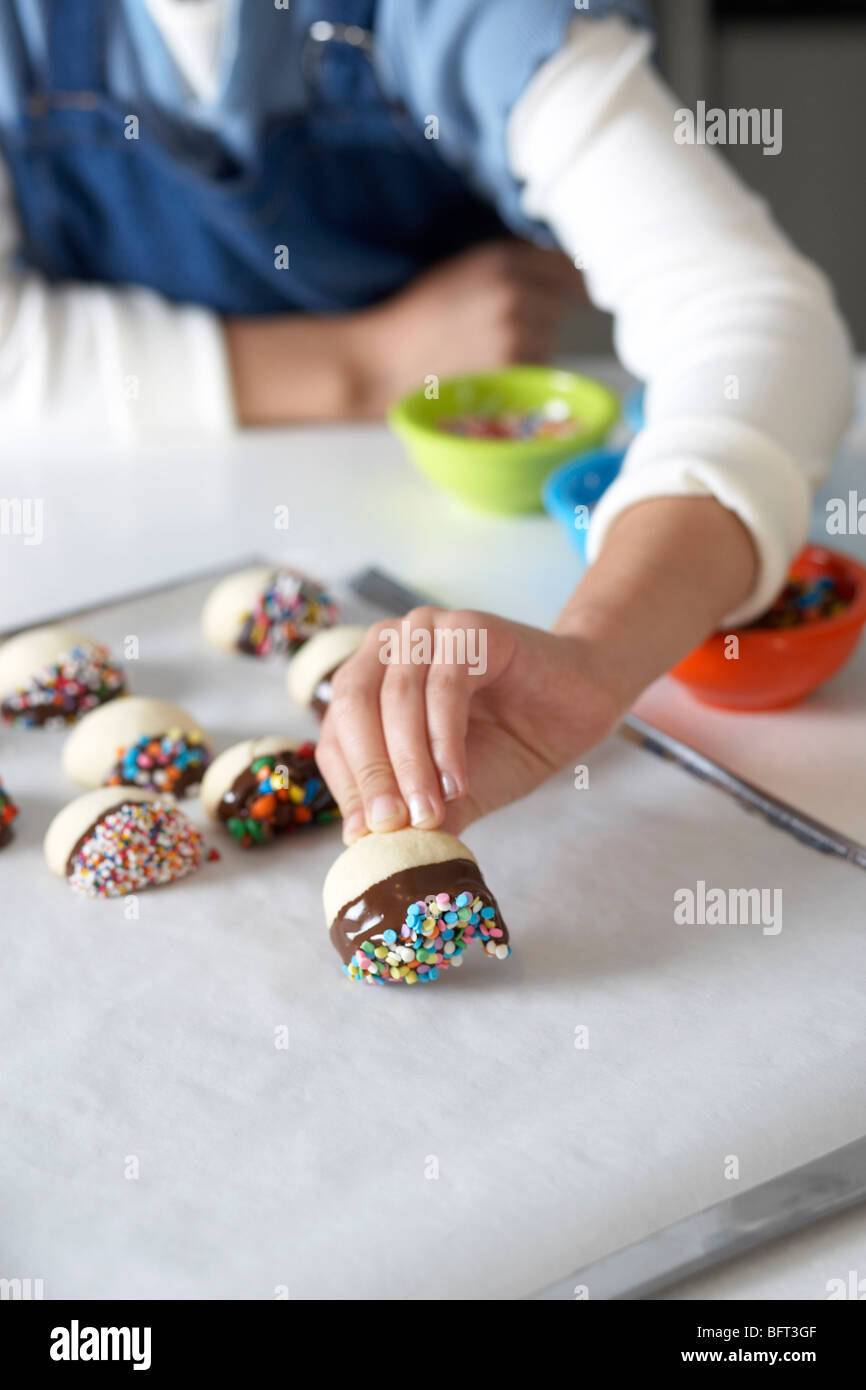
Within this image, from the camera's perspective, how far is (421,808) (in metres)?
0.71

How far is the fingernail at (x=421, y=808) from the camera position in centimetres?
71

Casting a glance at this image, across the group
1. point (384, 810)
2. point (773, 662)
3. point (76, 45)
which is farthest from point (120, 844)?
point (76, 45)

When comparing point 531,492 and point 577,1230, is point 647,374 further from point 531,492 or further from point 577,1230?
point 577,1230

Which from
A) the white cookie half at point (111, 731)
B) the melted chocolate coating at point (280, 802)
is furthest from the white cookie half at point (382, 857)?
the white cookie half at point (111, 731)

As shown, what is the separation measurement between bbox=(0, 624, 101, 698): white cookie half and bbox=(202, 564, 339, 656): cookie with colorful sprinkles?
0.09 m

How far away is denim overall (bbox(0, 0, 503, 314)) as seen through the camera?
129cm

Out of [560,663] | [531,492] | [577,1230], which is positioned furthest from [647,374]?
[577,1230]

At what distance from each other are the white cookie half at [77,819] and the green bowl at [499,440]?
0.47 meters

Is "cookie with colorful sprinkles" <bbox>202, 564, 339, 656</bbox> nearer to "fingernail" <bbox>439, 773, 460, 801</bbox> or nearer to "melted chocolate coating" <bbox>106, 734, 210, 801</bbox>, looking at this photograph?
"melted chocolate coating" <bbox>106, 734, 210, 801</bbox>

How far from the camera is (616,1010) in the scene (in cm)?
69

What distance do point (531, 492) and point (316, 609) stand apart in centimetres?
26

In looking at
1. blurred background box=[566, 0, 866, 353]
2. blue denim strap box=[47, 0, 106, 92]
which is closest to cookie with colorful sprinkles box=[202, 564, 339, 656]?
blue denim strap box=[47, 0, 106, 92]

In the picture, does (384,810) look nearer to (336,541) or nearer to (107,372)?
(336,541)

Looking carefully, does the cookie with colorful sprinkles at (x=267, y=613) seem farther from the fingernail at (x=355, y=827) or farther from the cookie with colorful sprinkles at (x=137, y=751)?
the fingernail at (x=355, y=827)
